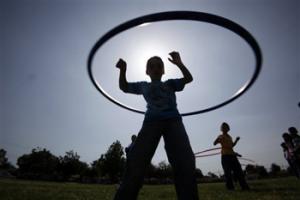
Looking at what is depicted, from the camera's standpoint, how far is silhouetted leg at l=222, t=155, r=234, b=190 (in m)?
8.88

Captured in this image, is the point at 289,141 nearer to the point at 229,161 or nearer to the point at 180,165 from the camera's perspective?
the point at 229,161

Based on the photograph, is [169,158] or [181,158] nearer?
[181,158]

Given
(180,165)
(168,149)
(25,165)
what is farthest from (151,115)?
(25,165)

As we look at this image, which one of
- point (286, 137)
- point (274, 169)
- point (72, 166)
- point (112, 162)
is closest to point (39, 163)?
point (72, 166)

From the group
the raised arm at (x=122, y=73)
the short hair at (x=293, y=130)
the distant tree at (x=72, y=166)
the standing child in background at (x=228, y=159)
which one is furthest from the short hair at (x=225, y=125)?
the distant tree at (x=72, y=166)

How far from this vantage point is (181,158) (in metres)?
3.14

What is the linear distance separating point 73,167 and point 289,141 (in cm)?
8738

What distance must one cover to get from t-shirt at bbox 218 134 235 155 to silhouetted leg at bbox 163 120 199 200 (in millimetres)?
6496

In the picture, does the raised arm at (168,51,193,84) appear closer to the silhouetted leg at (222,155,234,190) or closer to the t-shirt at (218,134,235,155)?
the silhouetted leg at (222,155,234,190)

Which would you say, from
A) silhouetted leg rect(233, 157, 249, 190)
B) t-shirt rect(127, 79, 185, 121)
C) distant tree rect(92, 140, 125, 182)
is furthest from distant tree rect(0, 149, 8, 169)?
t-shirt rect(127, 79, 185, 121)

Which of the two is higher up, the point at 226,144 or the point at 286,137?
the point at 286,137

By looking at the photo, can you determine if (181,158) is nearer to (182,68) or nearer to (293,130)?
(182,68)

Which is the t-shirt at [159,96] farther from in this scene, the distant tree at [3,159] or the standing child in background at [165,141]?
the distant tree at [3,159]

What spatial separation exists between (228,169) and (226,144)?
90 centimetres
